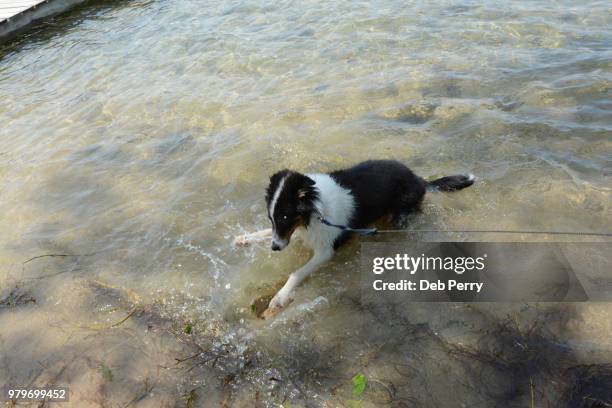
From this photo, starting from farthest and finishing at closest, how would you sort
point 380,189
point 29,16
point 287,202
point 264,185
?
point 29,16, point 264,185, point 380,189, point 287,202

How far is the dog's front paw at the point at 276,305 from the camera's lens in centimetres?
385

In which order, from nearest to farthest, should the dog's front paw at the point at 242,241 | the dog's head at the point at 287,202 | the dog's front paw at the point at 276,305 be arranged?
the dog's head at the point at 287,202, the dog's front paw at the point at 276,305, the dog's front paw at the point at 242,241

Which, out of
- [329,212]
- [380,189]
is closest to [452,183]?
[380,189]

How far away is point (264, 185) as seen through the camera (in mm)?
5523

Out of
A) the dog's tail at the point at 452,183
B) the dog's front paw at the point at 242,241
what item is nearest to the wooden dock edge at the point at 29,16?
the dog's front paw at the point at 242,241

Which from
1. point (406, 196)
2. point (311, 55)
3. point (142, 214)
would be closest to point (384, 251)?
point (406, 196)

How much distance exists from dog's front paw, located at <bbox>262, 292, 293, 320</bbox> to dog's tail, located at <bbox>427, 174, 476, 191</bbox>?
2105 mm

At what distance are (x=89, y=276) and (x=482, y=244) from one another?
4.16 meters

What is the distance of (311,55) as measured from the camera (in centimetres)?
869
